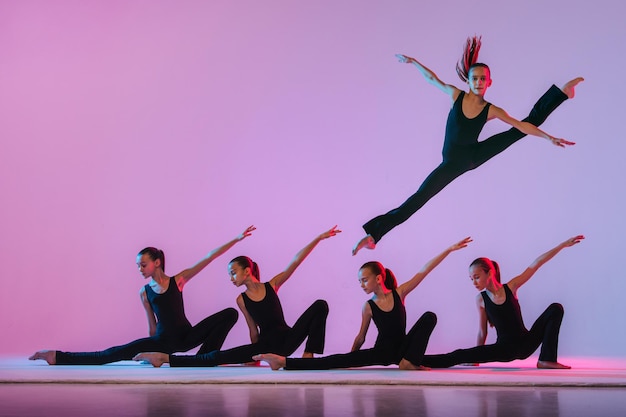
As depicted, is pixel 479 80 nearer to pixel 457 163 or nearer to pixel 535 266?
pixel 457 163

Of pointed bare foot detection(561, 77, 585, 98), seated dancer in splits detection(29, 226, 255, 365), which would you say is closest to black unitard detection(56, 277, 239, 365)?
seated dancer in splits detection(29, 226, 255, 365)

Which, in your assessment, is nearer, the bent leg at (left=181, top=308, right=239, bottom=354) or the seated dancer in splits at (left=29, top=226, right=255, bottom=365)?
the seated dancer in splits at (left=29, top=226, right=255, bottom=365)

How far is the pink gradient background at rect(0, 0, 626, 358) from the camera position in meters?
6.00

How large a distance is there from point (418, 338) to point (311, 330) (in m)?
0.68

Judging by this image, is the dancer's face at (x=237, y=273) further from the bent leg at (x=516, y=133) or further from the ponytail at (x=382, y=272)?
the bent leg at (x=516, y=133)

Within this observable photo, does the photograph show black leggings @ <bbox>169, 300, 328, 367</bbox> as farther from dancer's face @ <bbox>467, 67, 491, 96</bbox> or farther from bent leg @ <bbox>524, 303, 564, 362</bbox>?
dancer's face @ <bbox>467, 67, 491, 96</bbox>

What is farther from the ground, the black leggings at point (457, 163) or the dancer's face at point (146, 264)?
the black leggings at point (457, 163)

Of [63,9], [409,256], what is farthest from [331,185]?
[63,9]

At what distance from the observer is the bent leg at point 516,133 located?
5.74 meters

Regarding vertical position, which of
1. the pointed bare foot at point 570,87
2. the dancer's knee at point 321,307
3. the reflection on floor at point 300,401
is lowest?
the reflection on floor at point 300,401

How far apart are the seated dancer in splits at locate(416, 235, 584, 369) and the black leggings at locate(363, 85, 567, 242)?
0.96 meters

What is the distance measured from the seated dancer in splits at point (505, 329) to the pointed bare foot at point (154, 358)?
151cm

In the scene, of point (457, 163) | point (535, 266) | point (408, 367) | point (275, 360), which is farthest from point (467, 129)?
point (275, 360)

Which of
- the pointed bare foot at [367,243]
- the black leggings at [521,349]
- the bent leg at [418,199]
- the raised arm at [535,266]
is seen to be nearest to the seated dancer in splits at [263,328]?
the pointed bare foot at [367,243]
